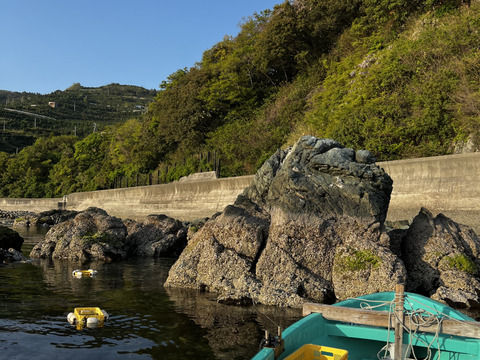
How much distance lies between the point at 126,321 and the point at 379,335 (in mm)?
4763

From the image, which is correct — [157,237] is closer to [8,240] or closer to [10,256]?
[10,256]

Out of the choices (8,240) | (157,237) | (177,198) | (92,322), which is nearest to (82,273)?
(157,237)

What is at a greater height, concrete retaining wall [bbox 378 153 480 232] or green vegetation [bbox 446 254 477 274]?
concrete retaining wall [bbox 378 153 480 232]

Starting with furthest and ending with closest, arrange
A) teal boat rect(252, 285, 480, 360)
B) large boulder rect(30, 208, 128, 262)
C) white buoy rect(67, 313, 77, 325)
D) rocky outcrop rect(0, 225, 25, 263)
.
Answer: large boulder rect(30, 208, 128, 262)
rocky outcrop rect(0, 225, 25, 263)
white buoy rect(67, 313, 77, 325)
teal boat rect(252, 285, 480, 360)

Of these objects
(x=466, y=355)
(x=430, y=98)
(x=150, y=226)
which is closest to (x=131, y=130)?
(x=150, y=226)

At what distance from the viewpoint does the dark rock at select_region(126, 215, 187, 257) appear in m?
17.5

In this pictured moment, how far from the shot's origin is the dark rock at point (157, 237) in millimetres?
17500

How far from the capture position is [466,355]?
546 cm

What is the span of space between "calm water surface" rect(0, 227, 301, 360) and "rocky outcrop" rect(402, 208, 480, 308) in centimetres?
336

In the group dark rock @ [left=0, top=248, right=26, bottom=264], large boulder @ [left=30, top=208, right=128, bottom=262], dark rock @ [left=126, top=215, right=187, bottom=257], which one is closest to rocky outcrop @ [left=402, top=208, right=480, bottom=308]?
dark rock @ [left=126, top=215, right=187, bottom=257]

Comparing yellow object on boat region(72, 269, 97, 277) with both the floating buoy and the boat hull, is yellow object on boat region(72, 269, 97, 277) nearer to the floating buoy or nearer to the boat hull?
the floating buoy

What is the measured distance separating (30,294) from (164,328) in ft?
15.0

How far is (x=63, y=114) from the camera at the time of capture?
146750mm

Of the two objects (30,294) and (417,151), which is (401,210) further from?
(30,294)
